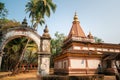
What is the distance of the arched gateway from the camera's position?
16141mm

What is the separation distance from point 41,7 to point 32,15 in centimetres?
298

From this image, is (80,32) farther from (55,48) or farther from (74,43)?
(55,48)

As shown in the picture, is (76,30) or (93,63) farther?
(76,30)

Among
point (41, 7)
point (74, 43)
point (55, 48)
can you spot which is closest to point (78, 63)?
point (74, 43)

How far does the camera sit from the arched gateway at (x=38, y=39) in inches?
635

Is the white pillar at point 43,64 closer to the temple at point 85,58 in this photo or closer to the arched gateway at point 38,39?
the arched gateway at point 38,39

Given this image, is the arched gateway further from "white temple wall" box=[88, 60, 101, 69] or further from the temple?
"white temple wall" box=[88, 60, 101, 69]

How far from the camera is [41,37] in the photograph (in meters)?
17.0

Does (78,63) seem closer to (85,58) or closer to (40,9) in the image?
(85,58)

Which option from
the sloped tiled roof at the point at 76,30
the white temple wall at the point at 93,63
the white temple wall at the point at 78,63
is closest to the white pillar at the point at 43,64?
the white temple wall at the point at 78,63

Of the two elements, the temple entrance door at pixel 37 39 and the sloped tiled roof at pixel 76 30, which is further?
the sloped tiled roof at pixel 76 30

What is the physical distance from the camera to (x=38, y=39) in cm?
1694

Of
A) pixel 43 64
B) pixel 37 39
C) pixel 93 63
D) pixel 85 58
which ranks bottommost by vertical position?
pixel 93 63

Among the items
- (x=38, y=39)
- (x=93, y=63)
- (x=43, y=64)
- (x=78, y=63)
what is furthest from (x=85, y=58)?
(x=38, y=39)
